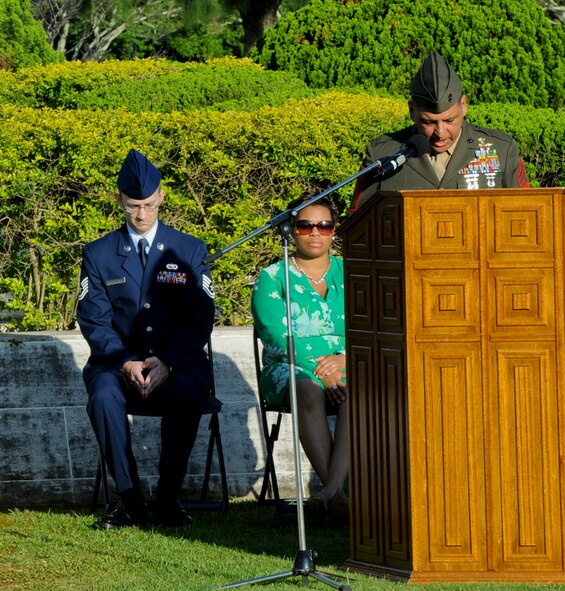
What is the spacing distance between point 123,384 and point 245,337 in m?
0.98

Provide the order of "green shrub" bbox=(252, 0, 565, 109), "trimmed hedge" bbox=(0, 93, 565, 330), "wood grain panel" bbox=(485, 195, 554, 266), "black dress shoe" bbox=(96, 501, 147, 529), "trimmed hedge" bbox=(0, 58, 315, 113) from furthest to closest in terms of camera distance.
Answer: "green shrub" bbox=(252, 0, 565, 109)
"trimmed hedge" bbox=(0, 58, 315, 113)
"trimmed hedge" bbox=(0, 93, 565, 330)
"black dress shoe" bbox=(96, 501, 147, 529)
"wood grain panel" bbox=(485, 195, 554, 266)

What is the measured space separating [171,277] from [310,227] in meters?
0.73

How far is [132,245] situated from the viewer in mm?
6836

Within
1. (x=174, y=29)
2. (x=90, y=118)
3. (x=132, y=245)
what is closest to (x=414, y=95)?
(x=132, y=245)

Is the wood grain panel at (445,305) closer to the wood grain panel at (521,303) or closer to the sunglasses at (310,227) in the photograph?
the wood grain panel at (521,303)

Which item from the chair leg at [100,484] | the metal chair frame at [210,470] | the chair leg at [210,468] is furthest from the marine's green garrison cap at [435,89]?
the chair leg at [100,484]

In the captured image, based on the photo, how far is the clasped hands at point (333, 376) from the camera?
21.5ft

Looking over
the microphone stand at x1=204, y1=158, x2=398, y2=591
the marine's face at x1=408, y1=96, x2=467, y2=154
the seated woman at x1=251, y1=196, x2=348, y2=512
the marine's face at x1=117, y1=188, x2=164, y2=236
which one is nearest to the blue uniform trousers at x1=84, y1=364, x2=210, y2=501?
the seated woman at x1=251, y1=196, x2=348, y2=512

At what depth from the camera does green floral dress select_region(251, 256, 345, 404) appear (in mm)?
6703

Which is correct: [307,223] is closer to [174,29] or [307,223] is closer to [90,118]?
[90,118]

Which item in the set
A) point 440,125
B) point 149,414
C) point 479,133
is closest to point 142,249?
point 149,414

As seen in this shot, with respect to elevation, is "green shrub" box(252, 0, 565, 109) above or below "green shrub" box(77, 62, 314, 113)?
above

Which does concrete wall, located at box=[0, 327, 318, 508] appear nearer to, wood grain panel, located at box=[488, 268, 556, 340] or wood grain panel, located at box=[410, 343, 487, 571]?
wood grain panel, located at box=[410, 343, 487, 571]

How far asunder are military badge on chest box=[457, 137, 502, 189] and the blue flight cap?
1515mm
